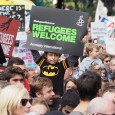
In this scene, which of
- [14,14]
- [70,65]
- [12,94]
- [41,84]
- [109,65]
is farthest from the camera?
[109,65]

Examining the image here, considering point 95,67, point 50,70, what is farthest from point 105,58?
point 50,70

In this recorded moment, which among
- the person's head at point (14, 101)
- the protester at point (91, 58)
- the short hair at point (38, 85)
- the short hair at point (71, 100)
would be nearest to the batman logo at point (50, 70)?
the protester at point (91, 58)

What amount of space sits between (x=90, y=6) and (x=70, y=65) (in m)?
23.7

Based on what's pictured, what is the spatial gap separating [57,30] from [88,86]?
401cm

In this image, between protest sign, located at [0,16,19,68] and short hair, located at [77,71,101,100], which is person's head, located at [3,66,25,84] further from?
protest sign, located at [0,16,19,68]

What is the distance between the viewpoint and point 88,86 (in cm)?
634

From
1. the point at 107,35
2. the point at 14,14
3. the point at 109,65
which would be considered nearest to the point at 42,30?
the point at 14,14

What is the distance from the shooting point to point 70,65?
977 cm

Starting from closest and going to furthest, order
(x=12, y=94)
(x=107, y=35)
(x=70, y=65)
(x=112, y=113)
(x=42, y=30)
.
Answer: (x=112, y=113)
(x=12, y=94)
(x=70, y=65)
(x=42, y=30)
(x=107, y=35)

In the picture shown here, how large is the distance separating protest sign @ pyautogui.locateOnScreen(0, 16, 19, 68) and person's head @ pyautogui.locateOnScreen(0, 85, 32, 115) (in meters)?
4.26

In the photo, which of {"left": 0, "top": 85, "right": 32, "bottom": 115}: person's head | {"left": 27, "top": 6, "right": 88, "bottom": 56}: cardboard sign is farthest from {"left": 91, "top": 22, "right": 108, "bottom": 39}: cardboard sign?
{"left": 0, "top": 85, "right": 32, "bottom": 115}: person's head

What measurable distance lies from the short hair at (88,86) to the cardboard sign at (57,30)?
350cm

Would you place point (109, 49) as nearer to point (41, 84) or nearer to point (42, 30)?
point (42, 30)

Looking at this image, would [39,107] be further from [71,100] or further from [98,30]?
[98,30]
